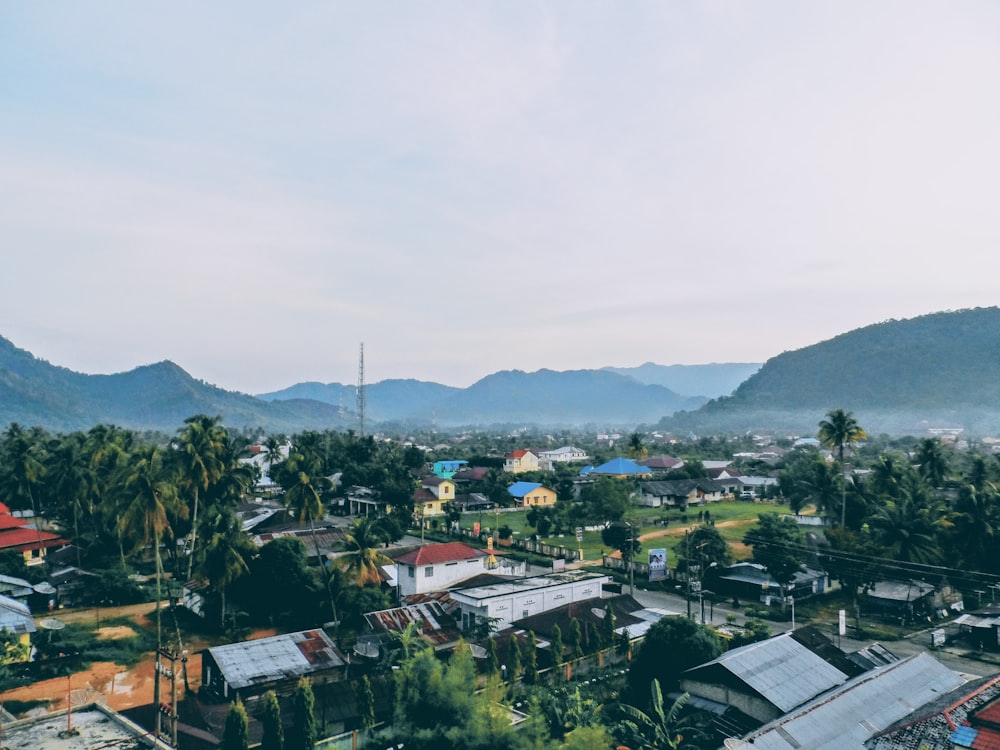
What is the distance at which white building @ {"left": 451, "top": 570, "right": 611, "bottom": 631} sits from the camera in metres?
39.5

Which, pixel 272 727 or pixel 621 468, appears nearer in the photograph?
pixel 272 727

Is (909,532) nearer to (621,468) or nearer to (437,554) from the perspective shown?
(437,554)

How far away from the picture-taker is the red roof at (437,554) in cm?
4556

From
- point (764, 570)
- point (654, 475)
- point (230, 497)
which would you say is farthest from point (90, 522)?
point (654, 475)

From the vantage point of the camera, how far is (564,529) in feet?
237

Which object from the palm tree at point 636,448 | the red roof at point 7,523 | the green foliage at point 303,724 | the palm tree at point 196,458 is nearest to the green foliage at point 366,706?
the green foliage at point 303,724

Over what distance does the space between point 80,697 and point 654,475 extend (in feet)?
321

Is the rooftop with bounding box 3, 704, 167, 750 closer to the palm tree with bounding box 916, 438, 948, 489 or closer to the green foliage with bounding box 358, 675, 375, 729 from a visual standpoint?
the green foliage with bounding box 358, 675, 375, 729

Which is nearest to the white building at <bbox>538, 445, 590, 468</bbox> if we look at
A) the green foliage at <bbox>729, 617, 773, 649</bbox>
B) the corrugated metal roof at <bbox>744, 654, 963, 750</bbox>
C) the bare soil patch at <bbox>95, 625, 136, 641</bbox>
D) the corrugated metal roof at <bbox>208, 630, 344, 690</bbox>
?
the bare soil patch at <bbox>95, 625, 136, 641</bbox>

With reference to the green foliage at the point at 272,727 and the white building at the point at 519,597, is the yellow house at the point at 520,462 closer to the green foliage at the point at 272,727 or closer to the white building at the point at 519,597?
the white building at the point at 519,597

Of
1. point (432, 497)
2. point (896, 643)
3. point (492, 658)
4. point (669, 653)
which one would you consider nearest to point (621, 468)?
point (432, 497)

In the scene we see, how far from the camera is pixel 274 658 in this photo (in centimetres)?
3303

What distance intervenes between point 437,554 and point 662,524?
39849 mm

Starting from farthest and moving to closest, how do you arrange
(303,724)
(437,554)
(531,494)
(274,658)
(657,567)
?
(531,494) → (657,567) → (437,554) → (274,658) → (303,724)
